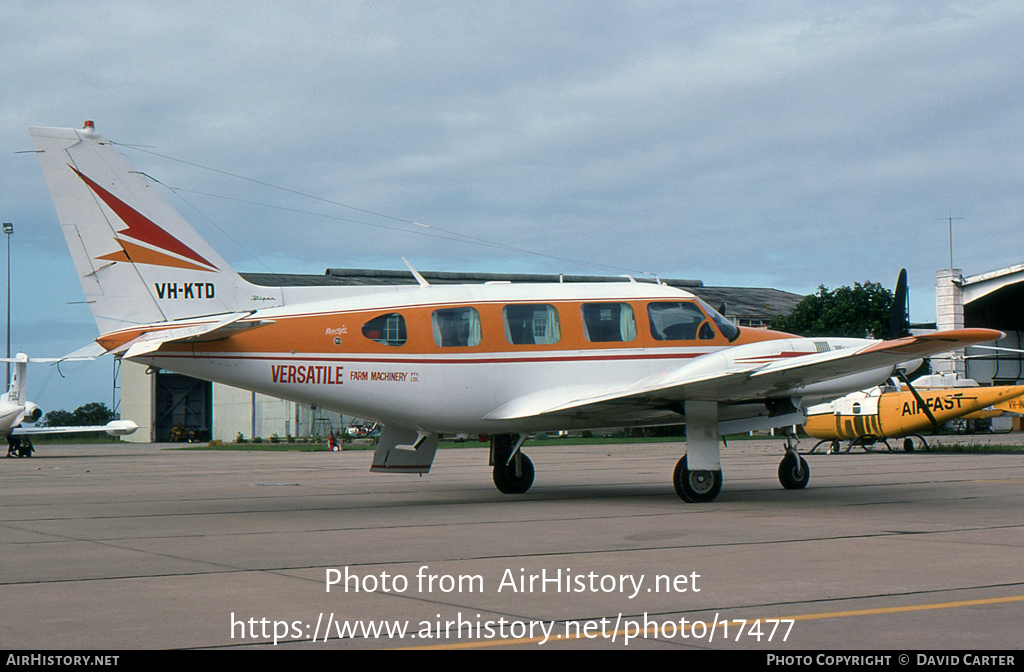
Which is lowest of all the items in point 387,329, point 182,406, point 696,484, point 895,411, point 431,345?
→ point 182,406

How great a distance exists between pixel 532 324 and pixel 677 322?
94.6 inches

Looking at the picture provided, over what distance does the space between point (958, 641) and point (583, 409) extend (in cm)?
897

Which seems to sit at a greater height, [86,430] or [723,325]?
[723,325]

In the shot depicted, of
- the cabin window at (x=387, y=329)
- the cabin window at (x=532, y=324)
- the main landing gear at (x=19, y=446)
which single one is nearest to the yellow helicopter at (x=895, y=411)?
the cabin window at (x=532, y=324)

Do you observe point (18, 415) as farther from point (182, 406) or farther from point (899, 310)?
point (182, 406)

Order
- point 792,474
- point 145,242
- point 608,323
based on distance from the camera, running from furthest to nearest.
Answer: point 792,474, point 608,323, point 145,242

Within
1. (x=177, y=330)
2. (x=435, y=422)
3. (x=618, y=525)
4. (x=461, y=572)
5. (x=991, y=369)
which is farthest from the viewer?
(x=991, y=369)

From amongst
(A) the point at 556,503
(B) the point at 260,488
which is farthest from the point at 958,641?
(B) the point at 260,488

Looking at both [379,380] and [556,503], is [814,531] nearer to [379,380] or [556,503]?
[556,503]

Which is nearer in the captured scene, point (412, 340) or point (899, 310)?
point (412, 340)

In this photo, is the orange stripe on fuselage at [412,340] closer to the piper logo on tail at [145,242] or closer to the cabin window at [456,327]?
the cabin window at [456,327]

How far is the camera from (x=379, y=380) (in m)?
13.9

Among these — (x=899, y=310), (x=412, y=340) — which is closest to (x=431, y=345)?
(x=412, y=340)

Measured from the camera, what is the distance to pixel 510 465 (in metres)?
16.4
